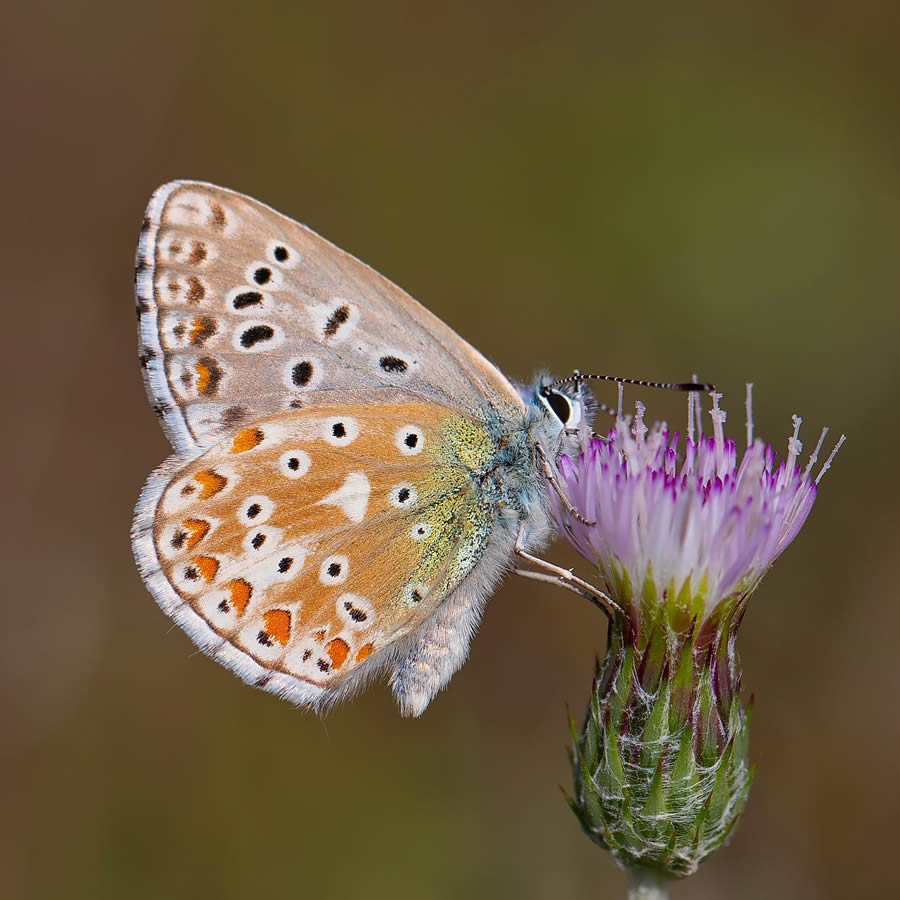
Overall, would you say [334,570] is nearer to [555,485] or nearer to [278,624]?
[278,624]

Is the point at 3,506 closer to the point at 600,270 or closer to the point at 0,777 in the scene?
the point at 0,777

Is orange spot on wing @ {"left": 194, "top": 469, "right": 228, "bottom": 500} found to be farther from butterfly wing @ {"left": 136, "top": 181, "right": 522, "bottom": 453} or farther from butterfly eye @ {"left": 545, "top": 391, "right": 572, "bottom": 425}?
butterfly eye @ {"left": 545, "top": 391, "right": 572, "bottom": 425}

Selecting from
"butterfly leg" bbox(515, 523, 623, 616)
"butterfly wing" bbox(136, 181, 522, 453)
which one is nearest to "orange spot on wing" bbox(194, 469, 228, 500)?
"butterfly wing" bbox(136, 181, 522, 453)

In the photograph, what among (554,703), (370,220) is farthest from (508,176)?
(554,703)

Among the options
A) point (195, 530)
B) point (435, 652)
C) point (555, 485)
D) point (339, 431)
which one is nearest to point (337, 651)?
point (435, 652)

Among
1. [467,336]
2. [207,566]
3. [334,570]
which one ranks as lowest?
[207,566]

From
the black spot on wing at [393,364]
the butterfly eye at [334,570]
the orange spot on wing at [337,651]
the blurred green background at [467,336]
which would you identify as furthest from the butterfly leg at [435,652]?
the blurred green background at [467,336]
